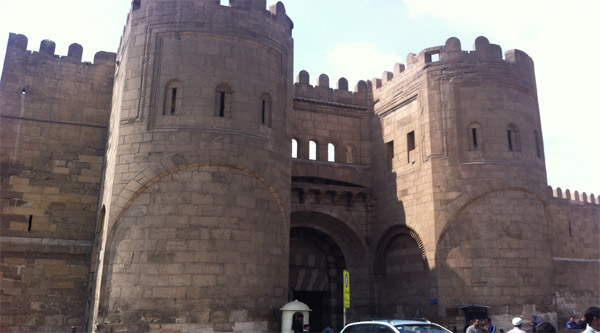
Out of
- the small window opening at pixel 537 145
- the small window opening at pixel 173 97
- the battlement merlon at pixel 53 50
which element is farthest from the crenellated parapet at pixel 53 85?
the small window opening at pixel 537 145

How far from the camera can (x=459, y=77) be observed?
1867cm

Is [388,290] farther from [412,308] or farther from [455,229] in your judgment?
[455,229]

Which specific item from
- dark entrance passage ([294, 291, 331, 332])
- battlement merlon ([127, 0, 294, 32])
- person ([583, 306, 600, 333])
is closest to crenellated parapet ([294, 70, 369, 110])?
battlement merlon ([127, 0, 294, 32])

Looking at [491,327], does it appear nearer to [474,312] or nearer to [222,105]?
[474,312]

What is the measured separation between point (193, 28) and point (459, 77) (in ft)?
30.3

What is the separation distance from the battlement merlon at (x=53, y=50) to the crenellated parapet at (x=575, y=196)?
19.4 metres

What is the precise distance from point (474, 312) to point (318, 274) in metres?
6.45

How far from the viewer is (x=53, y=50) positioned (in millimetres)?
19266

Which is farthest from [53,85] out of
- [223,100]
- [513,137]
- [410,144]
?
[513,137]

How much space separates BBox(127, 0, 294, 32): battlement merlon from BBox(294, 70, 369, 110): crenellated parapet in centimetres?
351

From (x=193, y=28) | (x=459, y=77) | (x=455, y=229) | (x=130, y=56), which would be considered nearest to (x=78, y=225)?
(x=130, y=56)

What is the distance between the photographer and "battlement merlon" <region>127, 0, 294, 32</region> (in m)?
16.3

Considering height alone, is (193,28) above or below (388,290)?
above

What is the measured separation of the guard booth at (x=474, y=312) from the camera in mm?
16219
